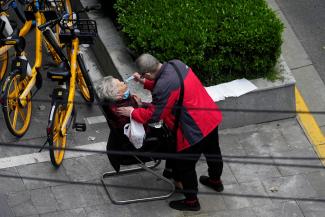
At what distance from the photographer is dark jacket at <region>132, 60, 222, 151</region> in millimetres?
7594

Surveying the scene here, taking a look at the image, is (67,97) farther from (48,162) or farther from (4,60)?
(4,60)

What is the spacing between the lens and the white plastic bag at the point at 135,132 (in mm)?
7828

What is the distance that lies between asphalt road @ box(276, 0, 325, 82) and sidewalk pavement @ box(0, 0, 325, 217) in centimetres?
152

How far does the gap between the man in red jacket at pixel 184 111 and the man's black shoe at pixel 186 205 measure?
22 centimetres

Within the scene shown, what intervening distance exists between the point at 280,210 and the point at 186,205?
989mm

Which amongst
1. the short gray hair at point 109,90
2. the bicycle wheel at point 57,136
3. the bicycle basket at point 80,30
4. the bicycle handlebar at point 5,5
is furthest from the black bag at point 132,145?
the bicycle handlebar at point 5,5

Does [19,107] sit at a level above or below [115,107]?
below

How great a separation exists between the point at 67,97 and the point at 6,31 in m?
1.63

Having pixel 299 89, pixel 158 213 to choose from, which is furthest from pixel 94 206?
pixel 299 89

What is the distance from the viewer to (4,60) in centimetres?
993

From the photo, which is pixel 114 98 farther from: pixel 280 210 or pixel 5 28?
pixel 5 28

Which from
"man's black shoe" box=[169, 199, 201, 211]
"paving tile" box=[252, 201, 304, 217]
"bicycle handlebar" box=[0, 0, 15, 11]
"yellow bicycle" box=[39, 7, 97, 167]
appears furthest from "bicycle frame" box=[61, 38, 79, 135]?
"paving tile" box=[252, 201, 304, 217]

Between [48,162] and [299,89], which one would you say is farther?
[299,89]

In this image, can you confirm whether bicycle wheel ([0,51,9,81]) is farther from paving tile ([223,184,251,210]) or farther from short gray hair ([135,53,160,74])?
paving tile ([223,184,251,210])
